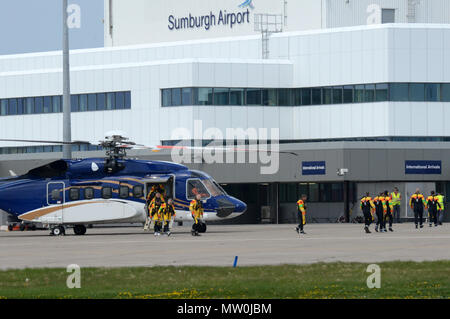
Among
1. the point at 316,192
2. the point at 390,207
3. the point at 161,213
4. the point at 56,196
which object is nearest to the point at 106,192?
the point at 56,196

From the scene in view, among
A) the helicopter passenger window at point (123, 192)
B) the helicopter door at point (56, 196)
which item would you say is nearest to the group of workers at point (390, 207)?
the helicopter passenger window at point (123, 192)

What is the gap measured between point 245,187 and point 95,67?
1451 centimetres

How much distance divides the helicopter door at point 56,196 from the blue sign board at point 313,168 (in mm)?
21576

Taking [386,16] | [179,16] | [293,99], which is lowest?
[293,99]

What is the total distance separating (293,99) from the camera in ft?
222

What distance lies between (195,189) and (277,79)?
91.2ft

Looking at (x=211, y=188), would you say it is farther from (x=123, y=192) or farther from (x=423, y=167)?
(x=423, y=167)

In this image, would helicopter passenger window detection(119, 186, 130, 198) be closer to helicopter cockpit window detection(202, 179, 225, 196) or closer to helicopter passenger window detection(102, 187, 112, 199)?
helicopter passenger window detection(102, 187, 112, 199)

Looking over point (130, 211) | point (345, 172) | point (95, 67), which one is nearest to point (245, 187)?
point (345, 172)

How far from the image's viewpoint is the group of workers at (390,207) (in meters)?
38.7

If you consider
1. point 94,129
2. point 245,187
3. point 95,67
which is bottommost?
point 245,187

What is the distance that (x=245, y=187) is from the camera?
64.7m
